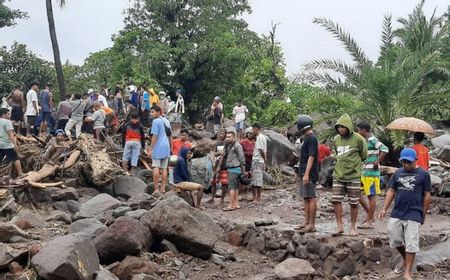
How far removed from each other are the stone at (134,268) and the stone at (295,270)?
170 cm

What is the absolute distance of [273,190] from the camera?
15094 millimetres

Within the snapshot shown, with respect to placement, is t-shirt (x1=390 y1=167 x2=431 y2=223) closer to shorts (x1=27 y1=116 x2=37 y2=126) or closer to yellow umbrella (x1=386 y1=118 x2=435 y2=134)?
yellow umbrella (x1=386 y1=118 x2=435 y2=134)

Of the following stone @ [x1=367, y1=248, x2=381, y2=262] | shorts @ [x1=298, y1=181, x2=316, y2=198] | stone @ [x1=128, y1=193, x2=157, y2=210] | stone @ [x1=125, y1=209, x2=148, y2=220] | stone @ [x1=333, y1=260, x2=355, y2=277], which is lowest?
stone @ [x1=333, y1=260, x2=355, y2=277]

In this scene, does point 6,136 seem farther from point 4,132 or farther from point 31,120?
point 31,120

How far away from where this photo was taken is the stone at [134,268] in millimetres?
8492

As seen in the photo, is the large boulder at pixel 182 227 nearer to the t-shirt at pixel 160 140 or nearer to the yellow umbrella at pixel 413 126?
the t-shirt at pixel 160 140

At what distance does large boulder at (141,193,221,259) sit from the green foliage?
1761 centimetres

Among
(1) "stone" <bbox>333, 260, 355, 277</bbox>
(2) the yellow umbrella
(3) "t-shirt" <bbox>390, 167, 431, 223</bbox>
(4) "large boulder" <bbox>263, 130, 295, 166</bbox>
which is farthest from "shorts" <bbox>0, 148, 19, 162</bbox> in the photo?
(3) "t-shirt" <bbox>390, 167, 431, 223</bbox>

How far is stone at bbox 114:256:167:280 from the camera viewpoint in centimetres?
849

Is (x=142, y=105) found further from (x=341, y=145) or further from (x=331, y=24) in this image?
(x=341, y=145)

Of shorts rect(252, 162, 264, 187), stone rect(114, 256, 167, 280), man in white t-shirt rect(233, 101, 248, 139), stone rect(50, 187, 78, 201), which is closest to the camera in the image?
stone rect(114, 256, 167, 280)

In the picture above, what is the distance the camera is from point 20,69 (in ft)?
87.1

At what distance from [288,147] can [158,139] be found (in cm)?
638

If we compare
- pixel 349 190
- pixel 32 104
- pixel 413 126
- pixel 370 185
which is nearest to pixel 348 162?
pixel 349 190
